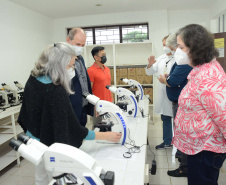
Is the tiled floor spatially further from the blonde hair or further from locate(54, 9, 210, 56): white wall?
locate(54, 9, 210, 56): white wall

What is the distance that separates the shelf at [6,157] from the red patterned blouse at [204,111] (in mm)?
2413

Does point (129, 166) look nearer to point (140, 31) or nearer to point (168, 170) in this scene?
point (168, 170)

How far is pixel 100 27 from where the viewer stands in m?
5.12

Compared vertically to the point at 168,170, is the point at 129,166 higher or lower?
higher

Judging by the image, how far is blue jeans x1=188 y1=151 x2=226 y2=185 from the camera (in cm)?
115

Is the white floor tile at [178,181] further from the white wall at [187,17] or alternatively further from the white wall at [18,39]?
the white wall at [187,17]

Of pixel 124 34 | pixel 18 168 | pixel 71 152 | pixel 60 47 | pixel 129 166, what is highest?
pixel 124 34

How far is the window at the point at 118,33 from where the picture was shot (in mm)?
4988

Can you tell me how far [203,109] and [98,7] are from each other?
3.74 metres

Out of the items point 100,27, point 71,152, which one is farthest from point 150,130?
point 71,152

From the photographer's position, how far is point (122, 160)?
1374 mm

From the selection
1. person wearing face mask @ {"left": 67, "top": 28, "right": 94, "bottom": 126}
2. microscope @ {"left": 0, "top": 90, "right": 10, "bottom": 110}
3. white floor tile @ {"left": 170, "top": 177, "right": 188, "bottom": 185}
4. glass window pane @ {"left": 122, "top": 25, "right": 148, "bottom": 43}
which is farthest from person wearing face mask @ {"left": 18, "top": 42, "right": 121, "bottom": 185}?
glass window pane @ {"left": 122, "top": 25, "right": 148, "bottom": 43}

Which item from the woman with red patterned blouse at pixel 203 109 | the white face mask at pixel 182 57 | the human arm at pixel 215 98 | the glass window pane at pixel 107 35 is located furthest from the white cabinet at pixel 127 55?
the human arm at pixel 215 98

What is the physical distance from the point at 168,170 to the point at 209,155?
1.56m
